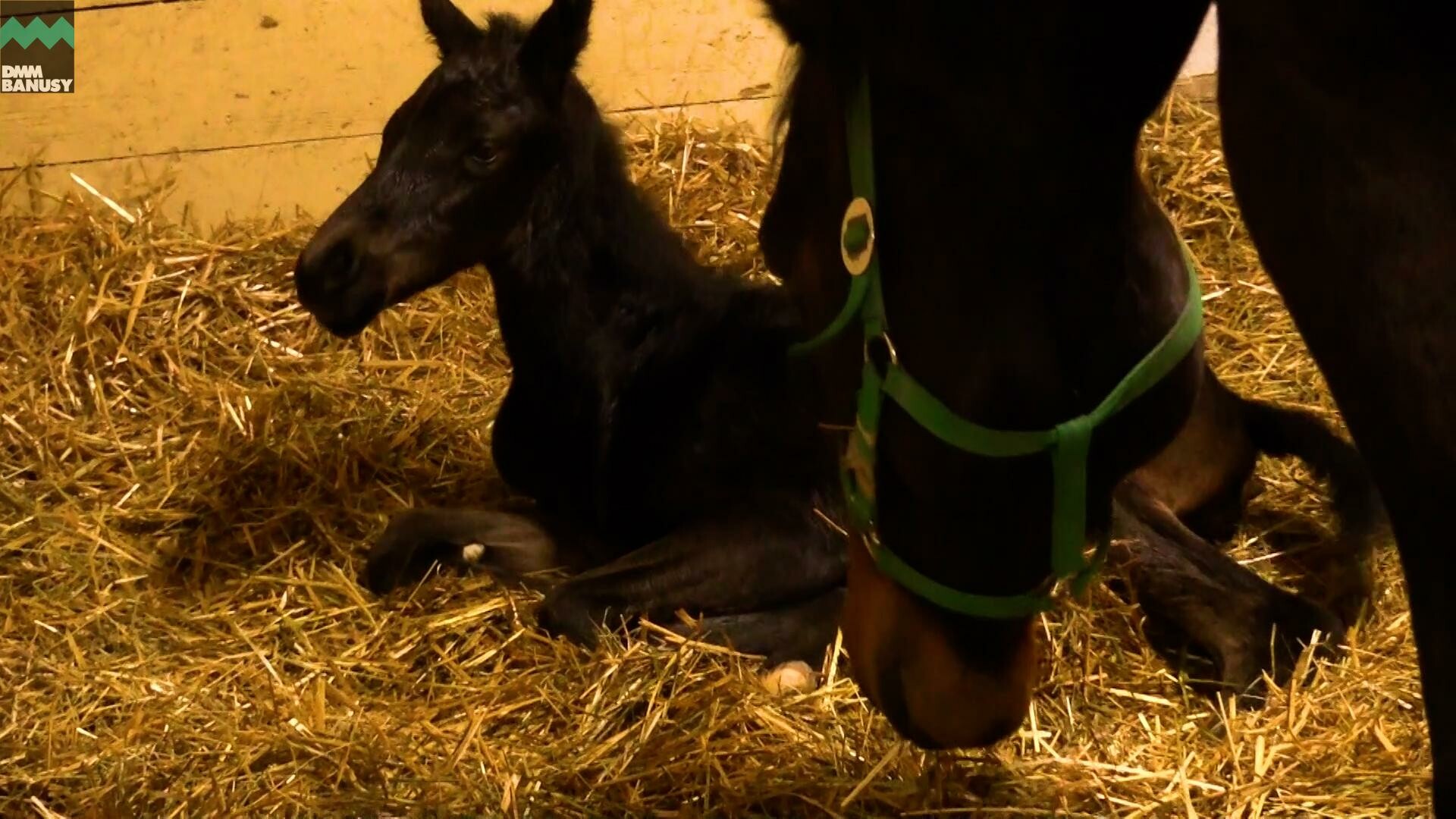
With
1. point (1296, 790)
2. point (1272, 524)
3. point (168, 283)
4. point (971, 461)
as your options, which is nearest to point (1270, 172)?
point (971, 461)

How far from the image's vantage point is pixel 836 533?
2.32m

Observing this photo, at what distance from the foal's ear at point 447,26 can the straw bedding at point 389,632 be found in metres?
0.81

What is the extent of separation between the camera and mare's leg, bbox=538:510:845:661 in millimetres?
2197

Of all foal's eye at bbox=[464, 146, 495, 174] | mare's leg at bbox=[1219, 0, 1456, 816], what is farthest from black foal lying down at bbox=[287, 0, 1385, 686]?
mare's leg at bbox=[1219, 0, 1456, 816]

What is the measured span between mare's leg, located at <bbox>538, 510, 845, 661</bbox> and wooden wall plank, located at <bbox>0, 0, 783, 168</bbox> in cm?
167

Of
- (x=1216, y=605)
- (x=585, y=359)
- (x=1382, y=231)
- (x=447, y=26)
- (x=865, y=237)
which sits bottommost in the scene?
(x=1216, y=605)

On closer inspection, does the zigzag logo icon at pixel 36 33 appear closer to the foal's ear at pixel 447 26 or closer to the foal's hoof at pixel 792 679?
the foal's ear at pixel 447 26

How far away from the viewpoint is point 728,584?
2.25 meters

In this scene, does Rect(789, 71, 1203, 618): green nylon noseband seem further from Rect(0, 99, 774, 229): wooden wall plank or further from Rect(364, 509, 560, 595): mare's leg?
Rect(0, 99, 774, 229): wooden wall plank

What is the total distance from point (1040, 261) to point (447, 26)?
1.81 metres

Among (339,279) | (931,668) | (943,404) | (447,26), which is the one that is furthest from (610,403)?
(943,404)

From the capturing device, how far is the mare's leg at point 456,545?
2359mm

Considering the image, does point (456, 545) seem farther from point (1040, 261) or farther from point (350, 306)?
point (1040, 261)

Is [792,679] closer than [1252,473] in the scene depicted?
Yes
